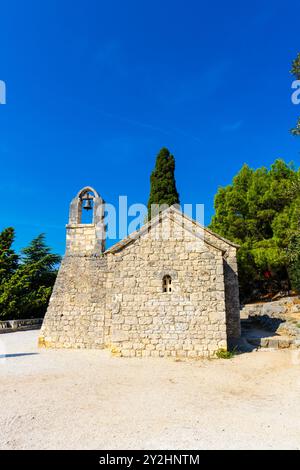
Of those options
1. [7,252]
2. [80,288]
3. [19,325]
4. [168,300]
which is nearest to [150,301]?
[168,300]

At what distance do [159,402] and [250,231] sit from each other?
64.5 feet

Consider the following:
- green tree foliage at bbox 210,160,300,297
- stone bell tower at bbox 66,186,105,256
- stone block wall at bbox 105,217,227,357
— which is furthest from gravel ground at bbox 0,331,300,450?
green tree foliage at bbox 210,160,300,297

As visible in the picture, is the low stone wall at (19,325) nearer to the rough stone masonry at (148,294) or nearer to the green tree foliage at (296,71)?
the rough stone masonry at (148,294)

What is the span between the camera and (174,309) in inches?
364

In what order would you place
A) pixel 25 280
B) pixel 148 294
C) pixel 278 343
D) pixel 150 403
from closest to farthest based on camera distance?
pixel 150 403
pixel 148 294
pixel 278 343
pixel 25 280

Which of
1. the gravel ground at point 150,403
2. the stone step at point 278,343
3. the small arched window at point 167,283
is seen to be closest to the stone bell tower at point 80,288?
the gravel ground at point 150,403

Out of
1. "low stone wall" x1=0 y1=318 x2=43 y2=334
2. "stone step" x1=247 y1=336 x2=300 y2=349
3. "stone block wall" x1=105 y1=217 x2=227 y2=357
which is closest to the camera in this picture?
"stone block wall" x1=105 y1=217 x2=227 y2=357

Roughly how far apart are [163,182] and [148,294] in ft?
45.1

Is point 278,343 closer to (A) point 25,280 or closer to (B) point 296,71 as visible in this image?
(B) point 296,71

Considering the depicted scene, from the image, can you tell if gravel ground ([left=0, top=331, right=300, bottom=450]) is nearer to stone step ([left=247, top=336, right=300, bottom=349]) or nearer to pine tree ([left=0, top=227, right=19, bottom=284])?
stone step ([left=247, top=336, right=300, bottom=349])

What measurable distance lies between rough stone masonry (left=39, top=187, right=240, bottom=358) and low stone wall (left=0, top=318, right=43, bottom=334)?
267 inches

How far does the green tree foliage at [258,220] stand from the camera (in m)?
20.0

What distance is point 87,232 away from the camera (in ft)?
38.7

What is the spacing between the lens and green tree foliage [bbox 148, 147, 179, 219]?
69.2 feet
